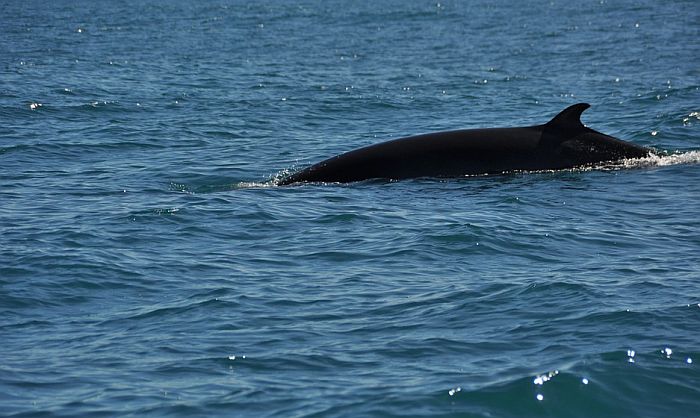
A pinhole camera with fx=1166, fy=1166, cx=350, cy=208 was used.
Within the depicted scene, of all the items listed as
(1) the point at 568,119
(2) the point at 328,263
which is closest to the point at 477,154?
(1) the point at 568,119

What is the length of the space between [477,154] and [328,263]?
4.99 metres

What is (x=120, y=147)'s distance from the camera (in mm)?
20828

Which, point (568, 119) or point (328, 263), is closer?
point (328, 263)

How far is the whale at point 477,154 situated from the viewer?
1659 cm

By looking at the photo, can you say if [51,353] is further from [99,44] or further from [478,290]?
[99,44]

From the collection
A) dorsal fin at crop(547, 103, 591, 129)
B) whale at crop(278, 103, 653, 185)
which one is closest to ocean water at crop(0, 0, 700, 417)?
whale at crop(278, 103, 653, 185)

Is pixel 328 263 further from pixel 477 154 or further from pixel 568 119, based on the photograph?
pixel 568 119

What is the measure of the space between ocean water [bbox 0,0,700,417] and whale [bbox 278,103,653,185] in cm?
24

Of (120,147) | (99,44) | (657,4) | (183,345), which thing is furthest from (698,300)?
(657,4)

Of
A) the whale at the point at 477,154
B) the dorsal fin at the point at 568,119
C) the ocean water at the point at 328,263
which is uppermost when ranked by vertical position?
the dorsal fin at the point at 568,119

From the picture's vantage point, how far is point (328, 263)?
12.3 metres

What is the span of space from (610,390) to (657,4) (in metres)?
53.8

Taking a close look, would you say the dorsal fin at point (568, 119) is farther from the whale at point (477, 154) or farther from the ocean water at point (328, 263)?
the ocean water at point (328, 263)

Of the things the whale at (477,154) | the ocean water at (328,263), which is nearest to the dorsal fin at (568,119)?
the whale at (477,154)
